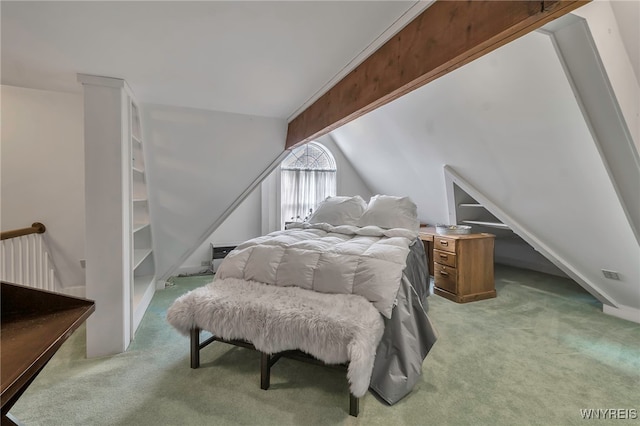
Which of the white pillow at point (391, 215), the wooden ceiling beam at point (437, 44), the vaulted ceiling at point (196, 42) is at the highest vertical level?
the vaulted ceiling at point (196, 42)

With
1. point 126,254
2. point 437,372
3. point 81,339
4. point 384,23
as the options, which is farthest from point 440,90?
point 81,339

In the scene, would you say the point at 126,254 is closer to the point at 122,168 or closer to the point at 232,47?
the point at 122,168

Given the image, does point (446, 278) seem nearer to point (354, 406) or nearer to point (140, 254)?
point (354, 406)

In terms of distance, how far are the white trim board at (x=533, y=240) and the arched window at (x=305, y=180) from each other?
2.18m

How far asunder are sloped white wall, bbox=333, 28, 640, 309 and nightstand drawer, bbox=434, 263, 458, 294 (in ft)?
2.86

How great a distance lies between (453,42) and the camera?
1.16 meters

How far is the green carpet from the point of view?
1.51 m

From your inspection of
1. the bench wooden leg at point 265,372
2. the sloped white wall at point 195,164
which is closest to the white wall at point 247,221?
the sloped white wall at point 195,164

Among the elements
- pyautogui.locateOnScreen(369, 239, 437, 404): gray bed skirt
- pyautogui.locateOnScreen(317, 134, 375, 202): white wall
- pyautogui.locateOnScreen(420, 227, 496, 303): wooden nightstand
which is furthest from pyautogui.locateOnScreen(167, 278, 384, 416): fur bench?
pyautogui.locateOnScreen(317, 134, 375, 202): white wall

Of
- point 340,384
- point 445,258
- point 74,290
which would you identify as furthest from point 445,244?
point 74,290

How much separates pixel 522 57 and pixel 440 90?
843 mm

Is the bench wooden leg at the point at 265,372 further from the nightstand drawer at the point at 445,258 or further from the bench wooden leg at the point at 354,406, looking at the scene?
the nightstand drawer at the point at 445,258

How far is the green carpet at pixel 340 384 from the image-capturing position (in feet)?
4.95

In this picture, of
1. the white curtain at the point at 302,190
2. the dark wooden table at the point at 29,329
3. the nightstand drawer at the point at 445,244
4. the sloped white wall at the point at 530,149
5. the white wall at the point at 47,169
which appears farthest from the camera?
the white curtain at the point at 302,190
